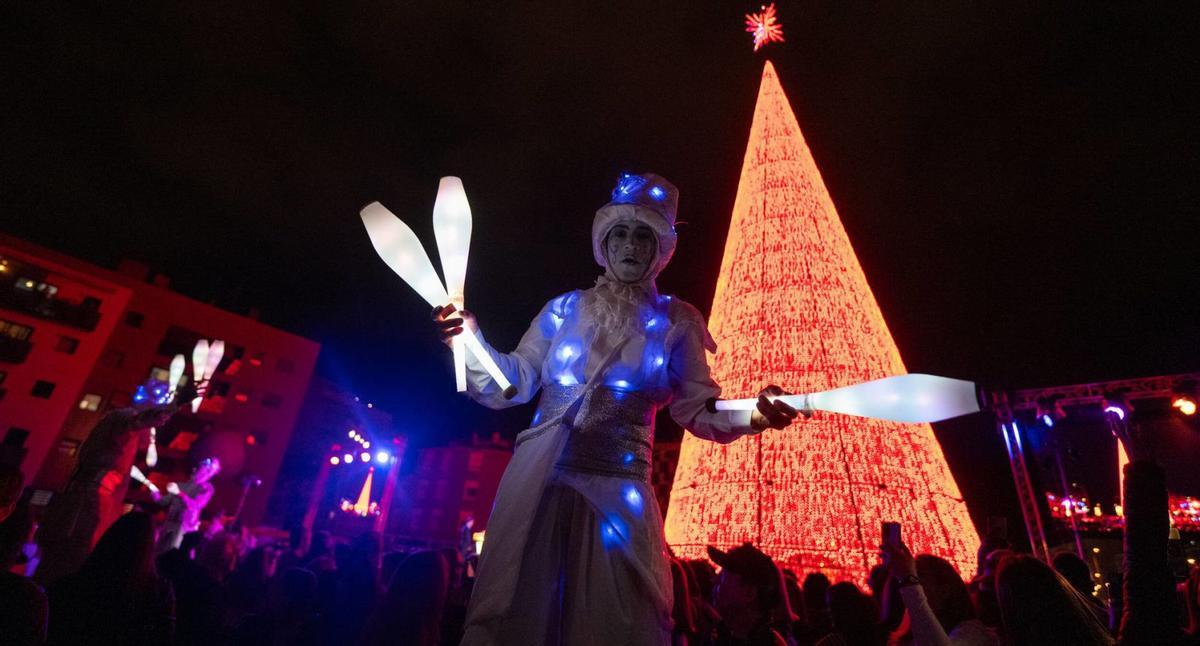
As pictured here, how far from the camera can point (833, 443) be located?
26.4ft

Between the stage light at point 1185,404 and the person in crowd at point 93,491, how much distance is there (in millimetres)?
15448

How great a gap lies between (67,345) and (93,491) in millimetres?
36549

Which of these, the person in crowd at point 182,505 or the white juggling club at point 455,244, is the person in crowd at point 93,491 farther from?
the white juggling club at point 455,244

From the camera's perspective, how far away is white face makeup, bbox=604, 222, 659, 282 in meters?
2.82

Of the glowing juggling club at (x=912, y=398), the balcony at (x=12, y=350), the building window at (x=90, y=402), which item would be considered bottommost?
the glowing juggling club at (x=912, y=398)

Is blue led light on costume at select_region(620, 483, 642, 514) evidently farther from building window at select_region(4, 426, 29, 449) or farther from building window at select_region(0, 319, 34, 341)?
building window at select_region(0, 319, 34, 341)

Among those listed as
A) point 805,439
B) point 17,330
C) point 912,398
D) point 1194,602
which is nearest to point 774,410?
point 912,398

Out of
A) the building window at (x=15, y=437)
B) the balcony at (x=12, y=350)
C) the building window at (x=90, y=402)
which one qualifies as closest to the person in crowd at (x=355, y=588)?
the building window at (x=15, y=437)

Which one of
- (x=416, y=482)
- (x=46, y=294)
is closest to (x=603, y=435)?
(x=46, y=294)

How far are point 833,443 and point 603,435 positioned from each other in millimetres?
6766

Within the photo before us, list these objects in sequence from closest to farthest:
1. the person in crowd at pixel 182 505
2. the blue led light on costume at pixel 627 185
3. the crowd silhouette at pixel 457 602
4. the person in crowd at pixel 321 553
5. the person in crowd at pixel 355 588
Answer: the crowd silhouette at pixel 457 602 → the blue led light on costume at pixel 627 185 → the person in crowd at pixel 355 588 → the person in crowd at pixel 321 553 → the person in crowd at pixel 182 505

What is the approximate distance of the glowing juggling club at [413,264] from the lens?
2283mm

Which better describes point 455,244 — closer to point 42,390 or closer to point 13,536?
point 13,536

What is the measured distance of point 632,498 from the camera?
217 cm
